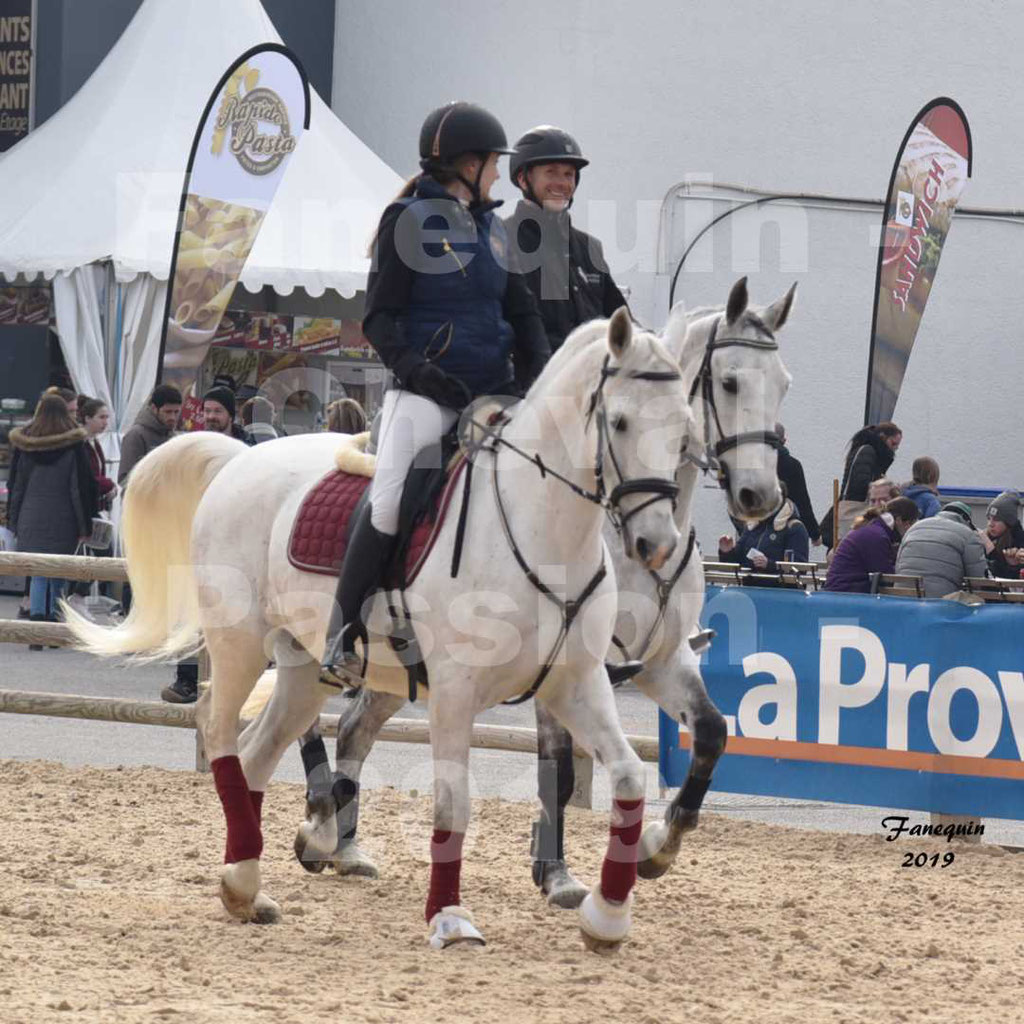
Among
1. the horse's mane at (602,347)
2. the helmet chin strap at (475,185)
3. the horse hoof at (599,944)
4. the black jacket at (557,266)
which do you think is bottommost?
the horse hoof at (599,944)

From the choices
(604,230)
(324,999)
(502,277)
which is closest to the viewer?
(324,999)

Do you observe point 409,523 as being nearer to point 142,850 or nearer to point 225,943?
point 225,943

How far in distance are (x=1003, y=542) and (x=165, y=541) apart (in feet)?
24.9

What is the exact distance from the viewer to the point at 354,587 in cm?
608

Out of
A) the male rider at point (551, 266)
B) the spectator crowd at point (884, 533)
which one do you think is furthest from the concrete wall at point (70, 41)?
the male rider at point (551, 266)

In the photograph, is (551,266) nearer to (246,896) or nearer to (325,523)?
(325,523)

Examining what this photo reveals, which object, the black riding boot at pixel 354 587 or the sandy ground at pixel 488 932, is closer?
the sandy ground at pixel 488 932

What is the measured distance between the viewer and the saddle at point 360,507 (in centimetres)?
605

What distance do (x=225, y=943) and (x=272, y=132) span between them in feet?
35.4

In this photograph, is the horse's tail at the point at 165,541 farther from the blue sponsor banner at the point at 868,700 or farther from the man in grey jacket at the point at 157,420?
the man in grey jacket at the point at 157,420

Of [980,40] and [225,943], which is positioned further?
[980,40]

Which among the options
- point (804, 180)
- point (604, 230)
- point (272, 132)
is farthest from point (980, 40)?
point (272, 132)

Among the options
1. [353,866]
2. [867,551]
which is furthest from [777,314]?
[867,551]

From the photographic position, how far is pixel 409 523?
6.07 meters
